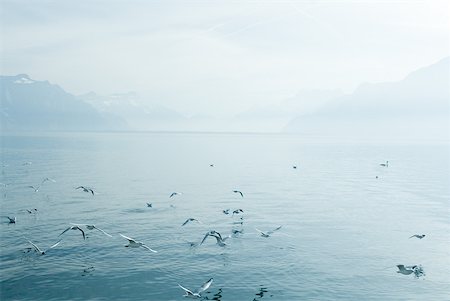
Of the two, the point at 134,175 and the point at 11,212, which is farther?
the point at 134,175

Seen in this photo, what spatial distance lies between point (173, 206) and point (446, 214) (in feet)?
139

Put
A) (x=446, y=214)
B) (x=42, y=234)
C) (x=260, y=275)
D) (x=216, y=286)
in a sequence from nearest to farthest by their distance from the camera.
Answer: (x=216, y=286), (x=260, y=275), (x=42, y=234), (x=446, y=214)

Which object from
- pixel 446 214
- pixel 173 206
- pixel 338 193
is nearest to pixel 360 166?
pixel 338 193

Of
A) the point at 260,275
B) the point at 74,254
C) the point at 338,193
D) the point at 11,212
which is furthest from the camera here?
the point at 338,193

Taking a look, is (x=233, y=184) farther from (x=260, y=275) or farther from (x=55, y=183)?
(x=260, y=275)

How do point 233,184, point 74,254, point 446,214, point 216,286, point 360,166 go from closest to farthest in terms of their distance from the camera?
point 216,286 < point 74,254 < point 446,214 < point 233,184 < point 360,166

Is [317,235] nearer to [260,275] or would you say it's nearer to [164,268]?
[260,275]

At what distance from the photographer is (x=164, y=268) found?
125 feet

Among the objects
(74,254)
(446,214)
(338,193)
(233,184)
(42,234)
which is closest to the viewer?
(74,254)

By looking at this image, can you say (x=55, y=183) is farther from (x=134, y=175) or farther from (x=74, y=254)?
(x=74, y=254)

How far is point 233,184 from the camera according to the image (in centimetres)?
9425

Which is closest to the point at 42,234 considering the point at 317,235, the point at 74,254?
the point at 74,254

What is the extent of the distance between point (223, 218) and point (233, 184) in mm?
35612

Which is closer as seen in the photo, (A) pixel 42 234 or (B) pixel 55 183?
(A) pixel 42 234
